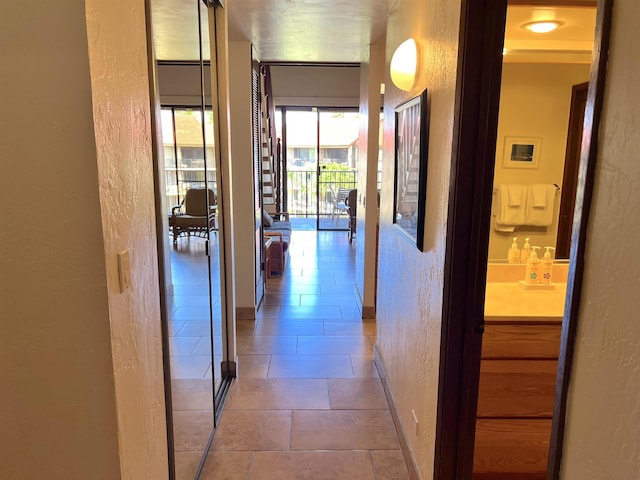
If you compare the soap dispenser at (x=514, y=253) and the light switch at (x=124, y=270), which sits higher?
the light switch at (x=124, y=270)

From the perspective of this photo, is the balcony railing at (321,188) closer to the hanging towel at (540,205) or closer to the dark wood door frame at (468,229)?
the hanging towel at (540,205)

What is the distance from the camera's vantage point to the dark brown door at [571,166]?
2.04 m

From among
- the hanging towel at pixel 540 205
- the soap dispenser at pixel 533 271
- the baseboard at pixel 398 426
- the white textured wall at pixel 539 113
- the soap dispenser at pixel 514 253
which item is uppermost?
the white textured wall at pixel 539 113

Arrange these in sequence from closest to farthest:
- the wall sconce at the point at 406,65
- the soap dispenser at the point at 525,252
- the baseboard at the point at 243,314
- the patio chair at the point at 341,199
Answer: the wall sconce at the point at 406,65
the soap dispenser at the point at 525,252
the baseboard at the point at 243,314
the patio chair at the point at 341,199

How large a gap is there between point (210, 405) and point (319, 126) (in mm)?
7220

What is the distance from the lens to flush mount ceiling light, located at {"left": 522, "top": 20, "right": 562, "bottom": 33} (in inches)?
77.1

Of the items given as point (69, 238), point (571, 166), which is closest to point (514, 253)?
point (571, 166)

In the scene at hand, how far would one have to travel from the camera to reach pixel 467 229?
1452 millimetres

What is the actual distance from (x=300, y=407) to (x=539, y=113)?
213 centimetres

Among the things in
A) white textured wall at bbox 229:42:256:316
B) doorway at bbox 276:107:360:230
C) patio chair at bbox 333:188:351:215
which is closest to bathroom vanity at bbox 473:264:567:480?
white textured wall at bbox 229:42:256:316

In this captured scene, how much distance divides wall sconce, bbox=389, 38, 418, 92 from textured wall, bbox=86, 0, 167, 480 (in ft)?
3.84

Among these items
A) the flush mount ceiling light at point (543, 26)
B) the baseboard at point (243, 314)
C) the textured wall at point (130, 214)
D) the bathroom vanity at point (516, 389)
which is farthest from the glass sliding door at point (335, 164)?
the textured wall at point (130, 214)

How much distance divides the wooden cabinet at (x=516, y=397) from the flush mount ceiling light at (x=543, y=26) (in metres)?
1.34

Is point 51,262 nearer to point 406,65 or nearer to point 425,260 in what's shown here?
point 425,260
